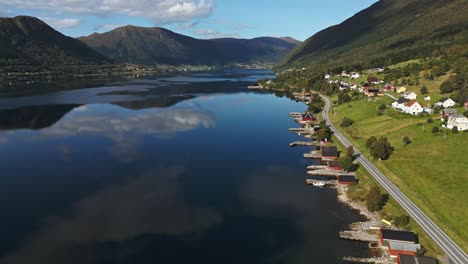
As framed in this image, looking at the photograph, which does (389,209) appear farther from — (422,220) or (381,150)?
(381,150)

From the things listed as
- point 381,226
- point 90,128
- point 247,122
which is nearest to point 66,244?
point 381,226

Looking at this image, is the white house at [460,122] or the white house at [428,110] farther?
the white house at [428,110]

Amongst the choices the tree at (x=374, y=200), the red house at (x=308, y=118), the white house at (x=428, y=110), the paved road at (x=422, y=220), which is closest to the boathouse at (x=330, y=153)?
the paved road at (x=422, y=220)

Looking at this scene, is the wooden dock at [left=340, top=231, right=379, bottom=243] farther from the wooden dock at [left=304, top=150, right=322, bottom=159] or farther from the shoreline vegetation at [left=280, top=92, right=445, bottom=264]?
the wooden dock at [left=304, top=150, right=322, bottom=159]

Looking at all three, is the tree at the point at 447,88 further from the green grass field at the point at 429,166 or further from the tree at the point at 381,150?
the tree at the point at 381,150

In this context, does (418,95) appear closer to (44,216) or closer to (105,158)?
(105,158)

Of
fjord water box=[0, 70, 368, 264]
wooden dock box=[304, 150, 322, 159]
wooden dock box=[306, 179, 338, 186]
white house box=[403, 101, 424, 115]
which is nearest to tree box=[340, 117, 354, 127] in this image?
fjord water box=[0, 70, 368, 264]
